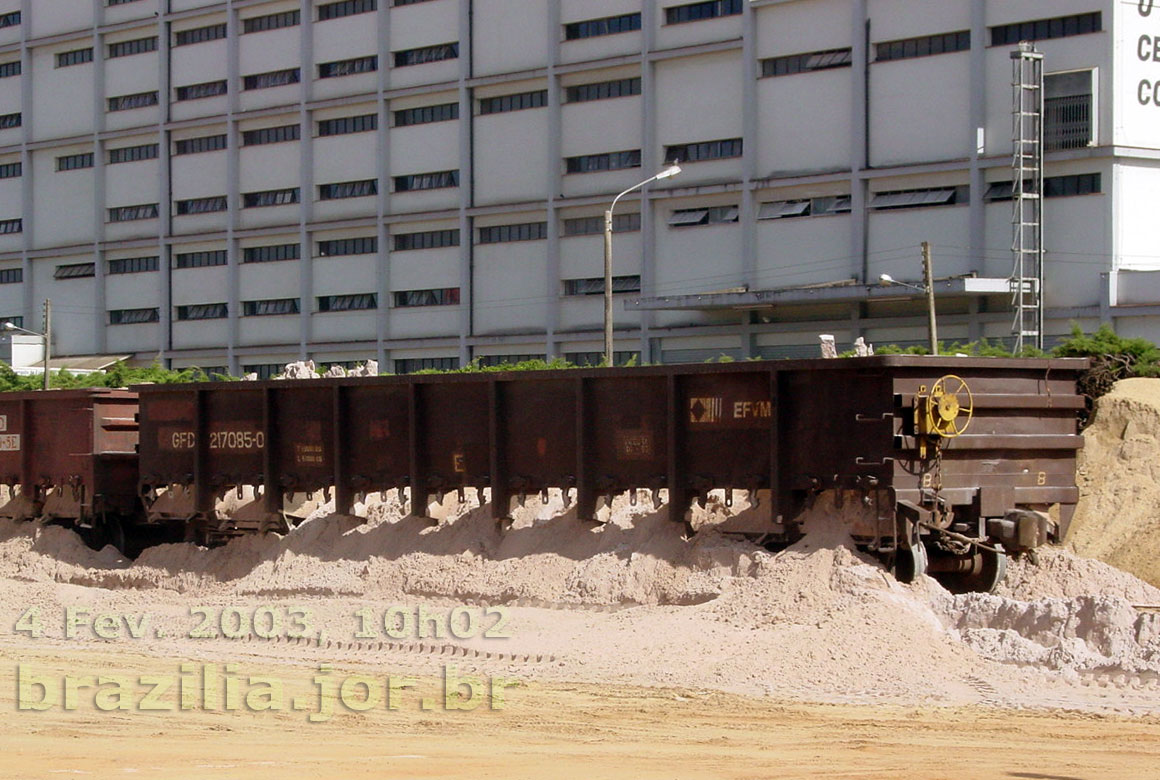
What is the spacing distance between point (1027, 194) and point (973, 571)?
1293 inches

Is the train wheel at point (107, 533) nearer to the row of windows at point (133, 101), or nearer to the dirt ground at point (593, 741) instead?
the dirt ground at point (593, 741)

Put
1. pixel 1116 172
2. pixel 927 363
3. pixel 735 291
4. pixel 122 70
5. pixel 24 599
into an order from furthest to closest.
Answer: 1. pixel 122 70
2. pixel 735 291
3. pixel 1116 172
4. pixel 24 599
5. pixel 927 363

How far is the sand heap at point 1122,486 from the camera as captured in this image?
18.8 meters

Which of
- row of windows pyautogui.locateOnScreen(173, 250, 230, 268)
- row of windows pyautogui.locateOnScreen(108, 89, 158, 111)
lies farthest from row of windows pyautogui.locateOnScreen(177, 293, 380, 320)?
row of windows pyautogui.locateOnScreen(108, 89, 158, 111)

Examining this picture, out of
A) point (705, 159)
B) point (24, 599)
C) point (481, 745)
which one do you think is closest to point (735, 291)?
point (705, 159)

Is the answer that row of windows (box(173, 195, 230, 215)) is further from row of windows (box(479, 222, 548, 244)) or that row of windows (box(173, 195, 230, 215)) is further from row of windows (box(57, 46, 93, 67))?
row of windows (box(479, 222, 548, 244))

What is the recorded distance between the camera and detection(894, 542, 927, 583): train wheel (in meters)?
14.9

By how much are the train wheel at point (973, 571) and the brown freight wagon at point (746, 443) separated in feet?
0.05

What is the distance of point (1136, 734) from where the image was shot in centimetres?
1061

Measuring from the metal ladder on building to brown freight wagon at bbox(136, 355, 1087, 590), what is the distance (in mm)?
30501

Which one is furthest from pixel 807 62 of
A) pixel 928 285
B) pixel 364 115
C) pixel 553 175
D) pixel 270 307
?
pixel 270 307

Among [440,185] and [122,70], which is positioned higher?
[122,70]

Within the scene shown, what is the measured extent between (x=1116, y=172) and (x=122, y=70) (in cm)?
4374

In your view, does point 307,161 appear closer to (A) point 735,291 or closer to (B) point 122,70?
(B) point 122,70
